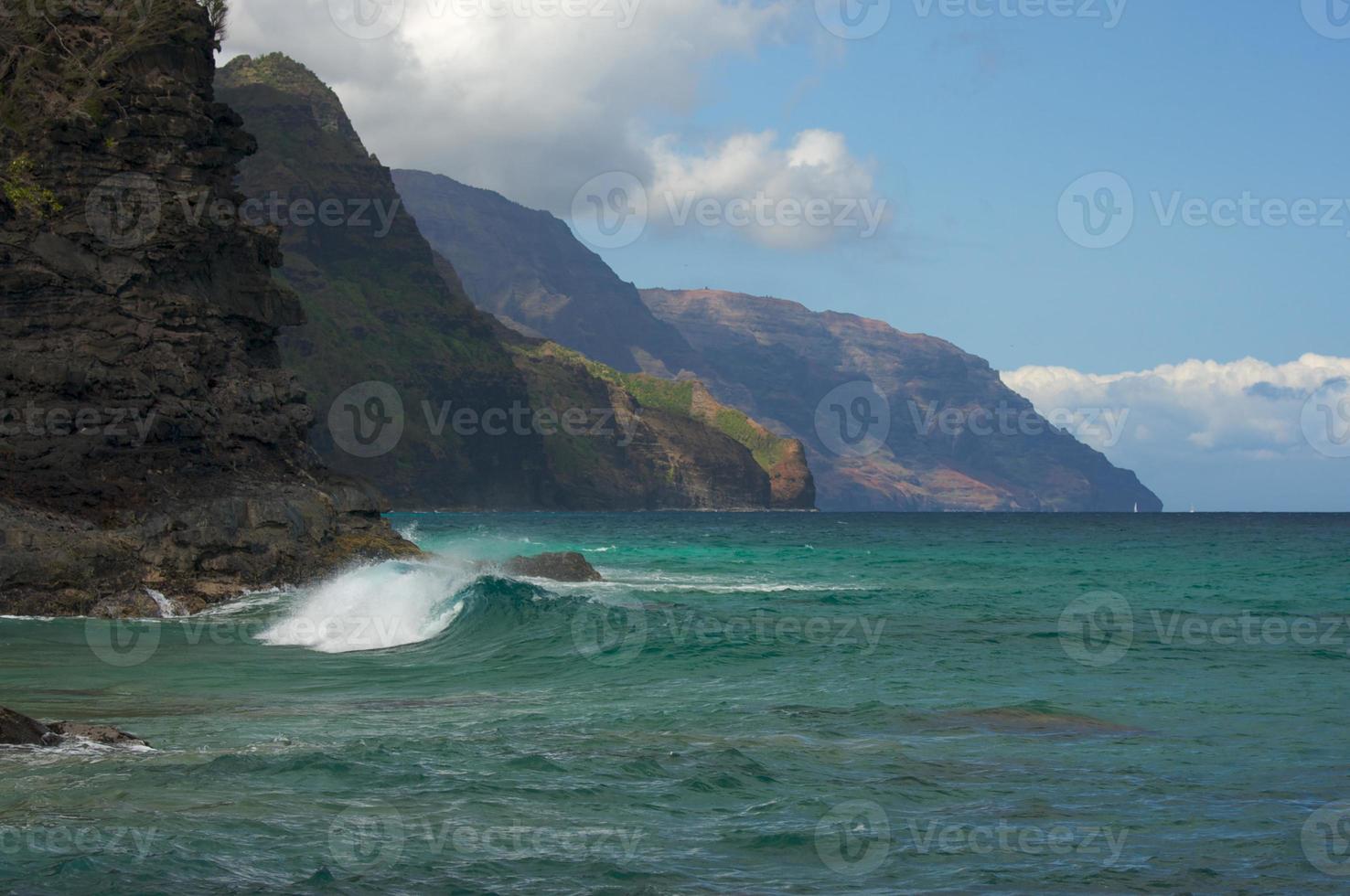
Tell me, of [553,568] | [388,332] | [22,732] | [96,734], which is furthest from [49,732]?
[388,332]

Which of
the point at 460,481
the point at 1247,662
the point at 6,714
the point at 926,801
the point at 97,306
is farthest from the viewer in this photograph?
the point at 460,481

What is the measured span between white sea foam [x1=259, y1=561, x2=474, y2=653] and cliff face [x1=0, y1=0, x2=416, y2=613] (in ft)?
6.34

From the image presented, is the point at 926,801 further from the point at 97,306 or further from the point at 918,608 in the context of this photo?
the point at 97,306

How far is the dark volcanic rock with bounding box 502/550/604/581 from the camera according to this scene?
148 ft

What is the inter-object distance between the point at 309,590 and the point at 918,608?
53.4ft

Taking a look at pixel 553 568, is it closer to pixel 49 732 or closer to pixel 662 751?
pixel 662 751

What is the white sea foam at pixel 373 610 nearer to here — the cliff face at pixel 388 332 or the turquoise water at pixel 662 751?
the turquoise water at pixel 662 751

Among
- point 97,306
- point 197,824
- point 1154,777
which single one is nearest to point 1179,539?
point 97,306

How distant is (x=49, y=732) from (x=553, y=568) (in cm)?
3215

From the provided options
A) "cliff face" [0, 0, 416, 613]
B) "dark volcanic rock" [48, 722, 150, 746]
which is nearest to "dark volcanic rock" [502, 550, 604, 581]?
"cliff face" [0, 0, 416, 613]

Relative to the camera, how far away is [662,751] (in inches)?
565

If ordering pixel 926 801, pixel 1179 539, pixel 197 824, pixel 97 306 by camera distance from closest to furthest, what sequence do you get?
pixel 197 824 → pixel 926 801 → pixel 97 306 → pixel 1179 539

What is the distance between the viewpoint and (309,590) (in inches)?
1262

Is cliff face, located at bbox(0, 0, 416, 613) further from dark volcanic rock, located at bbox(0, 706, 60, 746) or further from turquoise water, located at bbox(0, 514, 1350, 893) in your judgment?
dark volcanic rock, located at bbox(0, 706, 60, 746)
